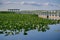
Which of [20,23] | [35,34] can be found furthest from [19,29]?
[35,34]

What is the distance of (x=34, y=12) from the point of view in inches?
69.5

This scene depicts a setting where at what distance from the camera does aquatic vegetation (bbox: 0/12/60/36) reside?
168 centimetres

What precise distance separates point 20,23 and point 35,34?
0.73 feet

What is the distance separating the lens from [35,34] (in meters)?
1.74

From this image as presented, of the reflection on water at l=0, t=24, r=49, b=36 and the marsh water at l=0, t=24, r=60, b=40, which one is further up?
the reflection on water at l=0, t=24, r=49, b=36

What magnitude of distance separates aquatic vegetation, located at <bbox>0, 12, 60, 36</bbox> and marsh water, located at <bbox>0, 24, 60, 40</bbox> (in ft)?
0.04

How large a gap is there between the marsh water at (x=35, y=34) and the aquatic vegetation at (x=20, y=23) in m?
0.01

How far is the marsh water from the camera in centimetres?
167

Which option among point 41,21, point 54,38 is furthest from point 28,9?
point 54,38

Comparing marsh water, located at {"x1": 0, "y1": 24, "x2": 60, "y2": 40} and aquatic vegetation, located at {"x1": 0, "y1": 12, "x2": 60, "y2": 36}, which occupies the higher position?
aquatic vegetation, located at {"x1": 0, "y1": 12, "x2": 60, "y2": 36}

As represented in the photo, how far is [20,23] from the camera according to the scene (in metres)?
1.70

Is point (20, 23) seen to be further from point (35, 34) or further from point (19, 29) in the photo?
point (35, 34)

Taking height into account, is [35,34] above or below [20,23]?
below

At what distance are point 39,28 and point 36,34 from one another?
3.1 inches
